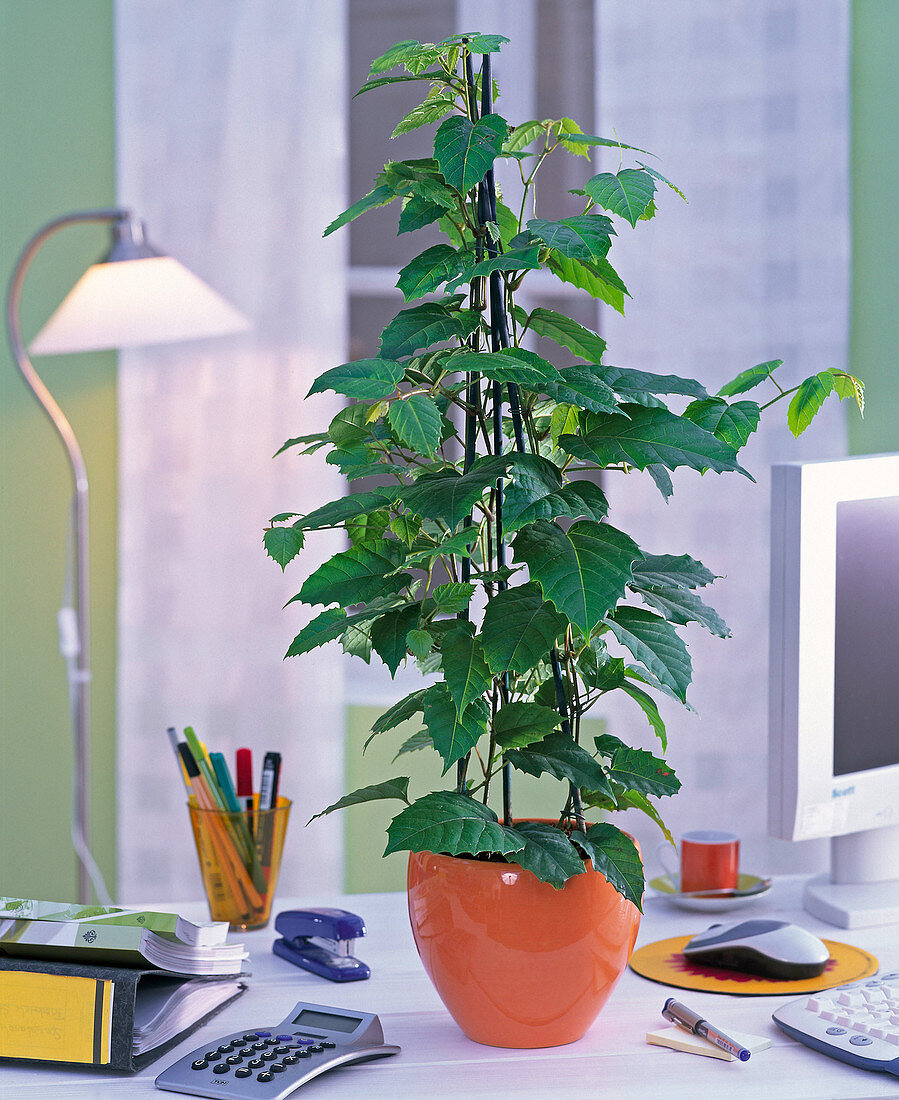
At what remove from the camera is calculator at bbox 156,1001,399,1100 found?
2.55 feet

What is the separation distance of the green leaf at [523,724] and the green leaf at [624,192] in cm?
34

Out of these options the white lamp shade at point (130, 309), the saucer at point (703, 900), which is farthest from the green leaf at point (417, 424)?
the white lamp shade at point (130, 309)

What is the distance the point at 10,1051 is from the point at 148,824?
3.75 feet

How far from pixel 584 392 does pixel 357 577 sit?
0.69ft

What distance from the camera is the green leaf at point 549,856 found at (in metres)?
0.79

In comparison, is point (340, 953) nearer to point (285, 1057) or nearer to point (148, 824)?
point (285, 1057)

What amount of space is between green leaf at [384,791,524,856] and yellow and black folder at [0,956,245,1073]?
0.23 meters

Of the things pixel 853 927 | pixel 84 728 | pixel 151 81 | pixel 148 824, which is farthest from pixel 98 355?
pixel 853 927

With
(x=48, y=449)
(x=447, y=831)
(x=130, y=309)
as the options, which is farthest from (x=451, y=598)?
(x=48, y=449)

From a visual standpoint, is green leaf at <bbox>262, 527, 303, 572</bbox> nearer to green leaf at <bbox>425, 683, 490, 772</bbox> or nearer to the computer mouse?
green leaf at <bbox>425, 683, 490, 772</bbox>

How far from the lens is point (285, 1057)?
31.9 inches

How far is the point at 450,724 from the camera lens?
782 millimetres

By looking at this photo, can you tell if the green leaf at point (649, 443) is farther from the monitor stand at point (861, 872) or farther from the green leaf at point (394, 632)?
the monitor stand at point (861, 872)

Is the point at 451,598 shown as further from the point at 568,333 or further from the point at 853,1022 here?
the point at 853,1022
